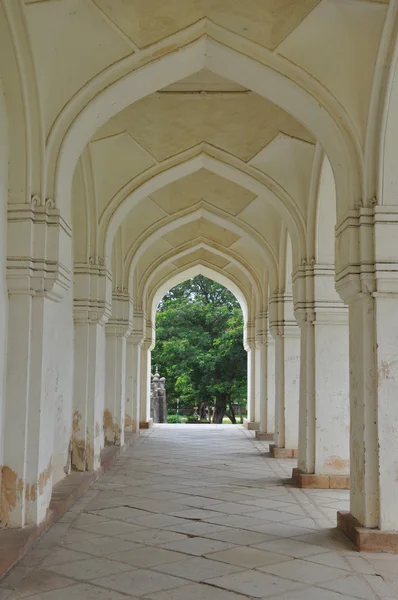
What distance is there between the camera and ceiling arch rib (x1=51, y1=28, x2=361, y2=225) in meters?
5.52

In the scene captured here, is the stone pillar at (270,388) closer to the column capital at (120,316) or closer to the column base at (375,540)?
the column capital at (120,316)

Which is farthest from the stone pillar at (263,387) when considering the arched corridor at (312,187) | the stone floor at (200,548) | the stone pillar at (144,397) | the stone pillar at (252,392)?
the arched corridor at (312,187)

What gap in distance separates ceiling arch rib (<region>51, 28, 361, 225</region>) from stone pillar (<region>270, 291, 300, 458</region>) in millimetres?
4621

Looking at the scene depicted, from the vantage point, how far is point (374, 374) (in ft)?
16.7

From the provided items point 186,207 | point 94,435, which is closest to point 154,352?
point 186,207

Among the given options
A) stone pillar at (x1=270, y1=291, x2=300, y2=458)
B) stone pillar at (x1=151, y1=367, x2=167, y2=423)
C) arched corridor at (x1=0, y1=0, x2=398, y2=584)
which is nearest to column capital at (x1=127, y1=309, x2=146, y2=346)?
stone pillar at (x1=270, y1=291, x2=300, y2=458)

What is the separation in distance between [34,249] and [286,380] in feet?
19.0

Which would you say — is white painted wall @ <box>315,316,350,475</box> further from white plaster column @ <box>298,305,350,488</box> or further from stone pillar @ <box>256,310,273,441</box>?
stone pillar @ <box>256,310,273,441</box>

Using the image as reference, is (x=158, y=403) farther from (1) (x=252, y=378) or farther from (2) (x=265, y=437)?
(2) (x=265, y=437)

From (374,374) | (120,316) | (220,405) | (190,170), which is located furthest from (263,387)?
(220,405)

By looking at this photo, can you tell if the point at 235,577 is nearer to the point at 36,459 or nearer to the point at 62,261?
the point at 36,459

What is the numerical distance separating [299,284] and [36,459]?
399 centimetres

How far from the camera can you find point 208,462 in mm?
10109

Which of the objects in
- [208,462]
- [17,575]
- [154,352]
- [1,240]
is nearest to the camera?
[17,575]
